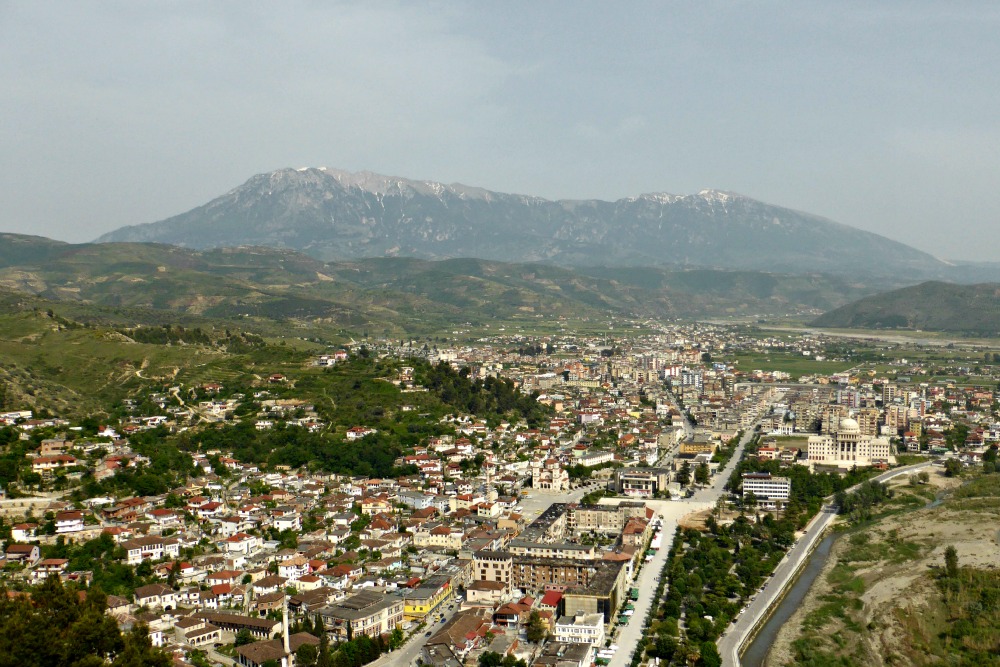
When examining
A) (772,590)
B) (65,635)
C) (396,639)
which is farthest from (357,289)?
(65,635)

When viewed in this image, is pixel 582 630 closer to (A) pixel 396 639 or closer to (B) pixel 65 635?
(A) pixel 396 639

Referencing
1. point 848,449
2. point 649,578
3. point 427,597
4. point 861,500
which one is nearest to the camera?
point 427,597

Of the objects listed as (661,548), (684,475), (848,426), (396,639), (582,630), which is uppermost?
(848,426)

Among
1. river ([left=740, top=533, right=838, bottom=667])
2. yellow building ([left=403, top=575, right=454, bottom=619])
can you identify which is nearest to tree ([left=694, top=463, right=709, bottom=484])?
river ([left=740, top=533, right=838, bottom=667])

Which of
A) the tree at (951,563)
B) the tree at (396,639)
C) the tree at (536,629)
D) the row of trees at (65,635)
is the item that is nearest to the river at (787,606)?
the tree at (951,563)

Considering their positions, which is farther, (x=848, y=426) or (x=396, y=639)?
(x=848, y=426)

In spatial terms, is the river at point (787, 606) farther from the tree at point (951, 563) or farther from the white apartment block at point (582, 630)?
the tree at point (951, 563)
